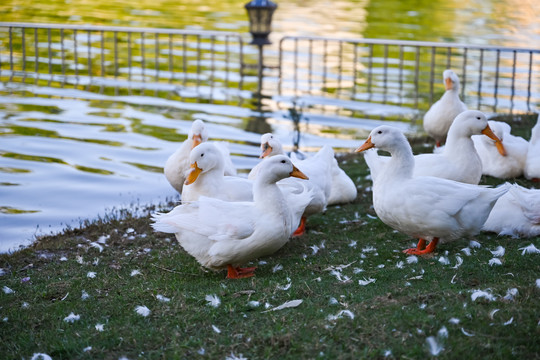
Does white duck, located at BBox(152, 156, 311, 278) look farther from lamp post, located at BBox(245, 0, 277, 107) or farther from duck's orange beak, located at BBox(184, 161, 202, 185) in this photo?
lamp post, located at BBox(245, 0, 277, 107)

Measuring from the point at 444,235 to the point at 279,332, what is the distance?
2422 millimetres

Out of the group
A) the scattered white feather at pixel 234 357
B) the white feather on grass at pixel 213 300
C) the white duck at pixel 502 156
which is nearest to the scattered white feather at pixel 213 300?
the white feather on grass at pixel 213 300

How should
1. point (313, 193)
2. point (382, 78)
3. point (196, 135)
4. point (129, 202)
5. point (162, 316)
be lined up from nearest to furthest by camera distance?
point (162, 316), point (313, 193), point (196, 135), point (129, 202), point (382, 78)

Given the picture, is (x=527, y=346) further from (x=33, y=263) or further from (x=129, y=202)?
(x=129, y=202)

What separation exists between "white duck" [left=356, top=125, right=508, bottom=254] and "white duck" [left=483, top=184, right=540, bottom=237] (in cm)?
65

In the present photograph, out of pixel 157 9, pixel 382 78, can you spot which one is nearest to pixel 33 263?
pixel 382 78

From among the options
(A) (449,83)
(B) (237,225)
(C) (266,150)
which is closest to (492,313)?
(B) (237,225)

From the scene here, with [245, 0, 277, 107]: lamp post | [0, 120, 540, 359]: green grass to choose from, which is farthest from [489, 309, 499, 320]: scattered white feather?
[245, 0, 277, 107]: lamp post

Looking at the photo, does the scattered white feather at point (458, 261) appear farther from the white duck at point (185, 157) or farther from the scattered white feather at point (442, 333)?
the white duck at point (185, 157)

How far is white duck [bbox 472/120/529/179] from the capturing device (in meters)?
9.38

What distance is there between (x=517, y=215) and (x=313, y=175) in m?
2.27

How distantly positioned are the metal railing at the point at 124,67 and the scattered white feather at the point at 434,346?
13596 millimetres

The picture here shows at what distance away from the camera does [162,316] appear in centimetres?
540

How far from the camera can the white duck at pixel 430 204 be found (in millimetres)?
6473
